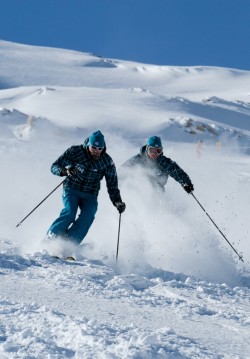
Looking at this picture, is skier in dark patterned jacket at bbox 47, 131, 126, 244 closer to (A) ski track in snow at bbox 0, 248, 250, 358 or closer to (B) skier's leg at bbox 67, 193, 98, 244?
(B) skier's leg at bbox 67, 193, 98, 244

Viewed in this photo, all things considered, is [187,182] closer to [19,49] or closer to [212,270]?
[212,270]

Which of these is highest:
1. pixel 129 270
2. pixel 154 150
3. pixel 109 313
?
pixel 154 150

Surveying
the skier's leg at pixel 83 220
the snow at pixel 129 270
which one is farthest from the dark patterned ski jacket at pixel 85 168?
the snow at pixel 129 270

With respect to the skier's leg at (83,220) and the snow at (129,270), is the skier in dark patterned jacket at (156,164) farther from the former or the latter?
the skier's leg at (83,220)

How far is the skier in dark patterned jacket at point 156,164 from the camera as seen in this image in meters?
9.38

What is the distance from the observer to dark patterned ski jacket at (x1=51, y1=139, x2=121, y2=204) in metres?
7.79

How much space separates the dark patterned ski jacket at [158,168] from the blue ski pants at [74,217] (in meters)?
1.90

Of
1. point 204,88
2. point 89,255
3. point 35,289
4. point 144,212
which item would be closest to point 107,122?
point 144,212

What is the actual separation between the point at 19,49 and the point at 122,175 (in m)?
81.0

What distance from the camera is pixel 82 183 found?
25.9ft

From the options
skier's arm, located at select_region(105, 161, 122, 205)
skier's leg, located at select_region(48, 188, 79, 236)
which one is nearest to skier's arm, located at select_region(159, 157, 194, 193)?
skier's arm, located at select_region(105, 161, 122, 205)

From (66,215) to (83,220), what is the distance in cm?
24

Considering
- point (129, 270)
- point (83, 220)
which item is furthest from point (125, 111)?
point (129, 270)

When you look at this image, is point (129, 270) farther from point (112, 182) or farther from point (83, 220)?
point (112, 182)
